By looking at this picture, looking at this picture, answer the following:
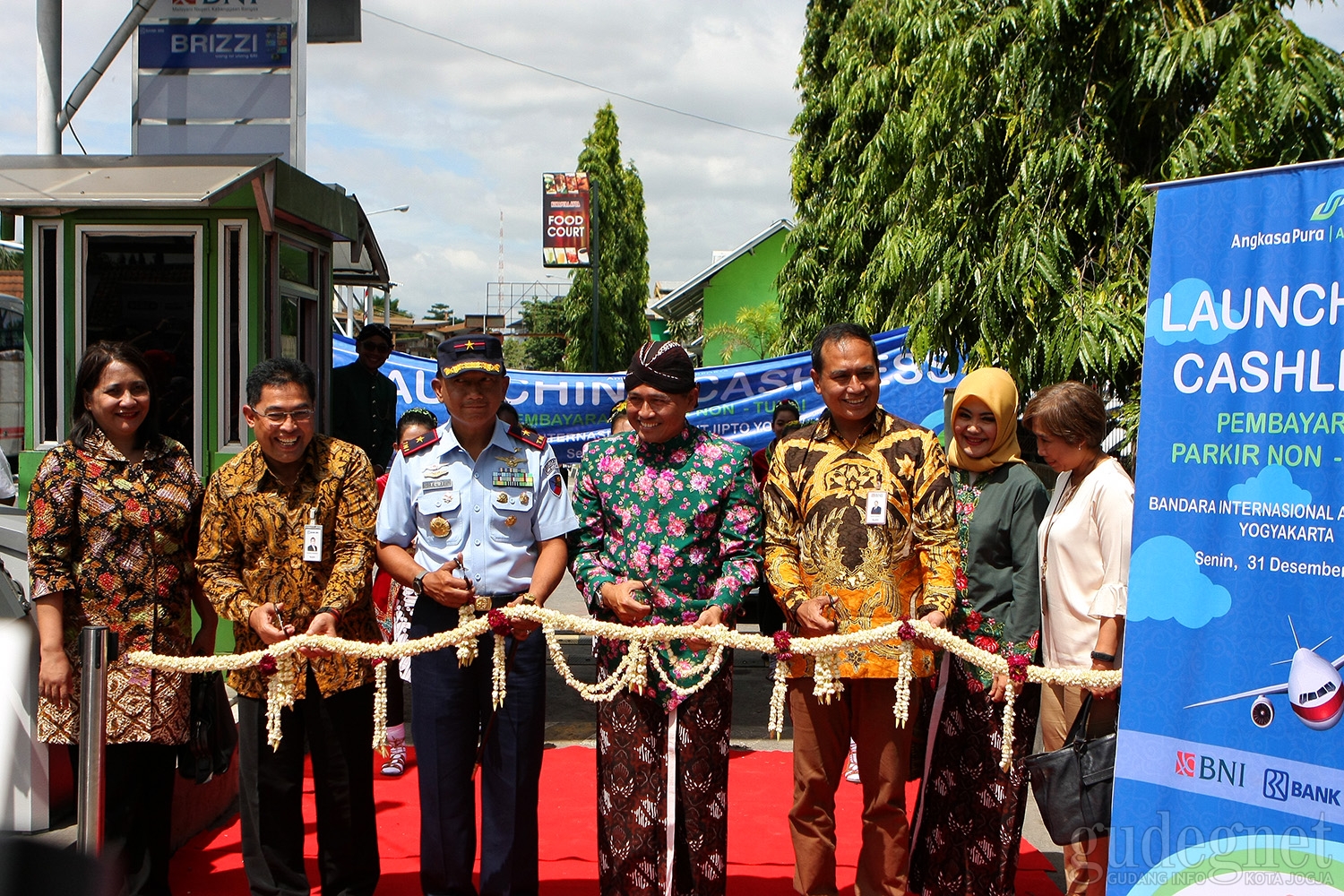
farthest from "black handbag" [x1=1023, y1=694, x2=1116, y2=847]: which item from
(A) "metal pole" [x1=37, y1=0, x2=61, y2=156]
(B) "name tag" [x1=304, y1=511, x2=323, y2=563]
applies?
(A) "metal pole" [x1=37, y1=0, x2=61, y2=156]

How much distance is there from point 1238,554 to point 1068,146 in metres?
3.73

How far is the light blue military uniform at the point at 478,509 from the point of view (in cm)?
344

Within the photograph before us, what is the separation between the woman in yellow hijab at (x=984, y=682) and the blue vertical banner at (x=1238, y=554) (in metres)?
0.60

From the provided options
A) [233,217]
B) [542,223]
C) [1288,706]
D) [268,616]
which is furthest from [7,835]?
[542,223]

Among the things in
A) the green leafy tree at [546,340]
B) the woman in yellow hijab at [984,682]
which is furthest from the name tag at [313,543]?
the green leafy tree at [546,340]

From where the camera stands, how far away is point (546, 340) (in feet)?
130

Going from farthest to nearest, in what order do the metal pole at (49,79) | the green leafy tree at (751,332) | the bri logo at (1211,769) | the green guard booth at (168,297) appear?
1. the green leafy tree at (751,332)
2. the metal pole at (49,79)
3. the green guard booth at (168,297)
4. the bri logo at (1211,769)

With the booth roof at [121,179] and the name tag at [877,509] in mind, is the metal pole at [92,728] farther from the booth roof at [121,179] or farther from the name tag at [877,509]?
the booth roof at [121,179]

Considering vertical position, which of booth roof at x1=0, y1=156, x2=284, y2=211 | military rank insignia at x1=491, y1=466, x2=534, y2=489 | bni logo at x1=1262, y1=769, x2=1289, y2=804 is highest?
booth roof at x1=0, y1=156, x2=284, y2=211

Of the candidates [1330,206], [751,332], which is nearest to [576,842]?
[1330,206]

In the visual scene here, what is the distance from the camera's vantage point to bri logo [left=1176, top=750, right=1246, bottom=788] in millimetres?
2781

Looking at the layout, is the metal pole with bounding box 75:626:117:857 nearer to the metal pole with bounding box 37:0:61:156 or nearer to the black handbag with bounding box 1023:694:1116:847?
the black handbag with bounding box 1023:694:1116:847

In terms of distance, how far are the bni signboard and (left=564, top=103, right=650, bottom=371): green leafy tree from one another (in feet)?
5.76

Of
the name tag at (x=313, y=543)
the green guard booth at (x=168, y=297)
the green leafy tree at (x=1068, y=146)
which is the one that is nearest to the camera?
the name tag at (x=313, y=543)
